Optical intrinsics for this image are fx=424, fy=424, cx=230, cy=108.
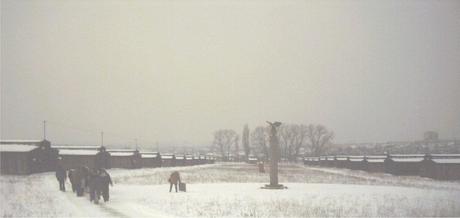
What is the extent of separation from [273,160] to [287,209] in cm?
592

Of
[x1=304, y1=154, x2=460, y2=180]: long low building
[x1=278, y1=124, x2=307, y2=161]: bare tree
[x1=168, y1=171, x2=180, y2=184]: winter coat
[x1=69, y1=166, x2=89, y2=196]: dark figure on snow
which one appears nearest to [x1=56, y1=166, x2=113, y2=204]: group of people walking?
[x1=69, y1=166, x2=89, y2=196]: dark figure on snow

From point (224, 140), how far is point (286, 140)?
3.14 m

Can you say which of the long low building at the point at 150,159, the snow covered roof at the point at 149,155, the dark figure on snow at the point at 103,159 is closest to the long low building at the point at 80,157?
the dark figure on snow at the point at 103,159

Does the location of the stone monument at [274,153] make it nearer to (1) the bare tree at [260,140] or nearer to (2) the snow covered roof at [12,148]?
A: (1) the bare tree at [260,140]

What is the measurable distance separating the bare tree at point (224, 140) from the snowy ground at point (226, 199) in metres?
0.73

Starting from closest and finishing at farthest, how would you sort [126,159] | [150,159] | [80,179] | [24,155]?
[80,179]
[24,155]
[150,159]
[126,159]

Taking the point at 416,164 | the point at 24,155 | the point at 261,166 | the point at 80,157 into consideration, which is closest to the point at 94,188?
the point at 24,155

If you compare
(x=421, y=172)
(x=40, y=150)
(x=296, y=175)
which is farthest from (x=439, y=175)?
(x=40, y=150)

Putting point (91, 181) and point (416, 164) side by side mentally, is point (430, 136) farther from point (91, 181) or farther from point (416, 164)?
point (91, 181)

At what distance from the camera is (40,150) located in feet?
70.3

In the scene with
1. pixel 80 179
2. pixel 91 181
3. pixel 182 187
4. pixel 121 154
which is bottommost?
pixel 182 187

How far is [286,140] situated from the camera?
18609 mm

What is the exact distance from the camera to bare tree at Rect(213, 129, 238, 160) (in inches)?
662

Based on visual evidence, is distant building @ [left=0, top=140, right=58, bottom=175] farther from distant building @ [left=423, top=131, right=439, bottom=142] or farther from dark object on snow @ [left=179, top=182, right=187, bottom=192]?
distant building @ [left=423, top=131, right=439, bottom=142]
